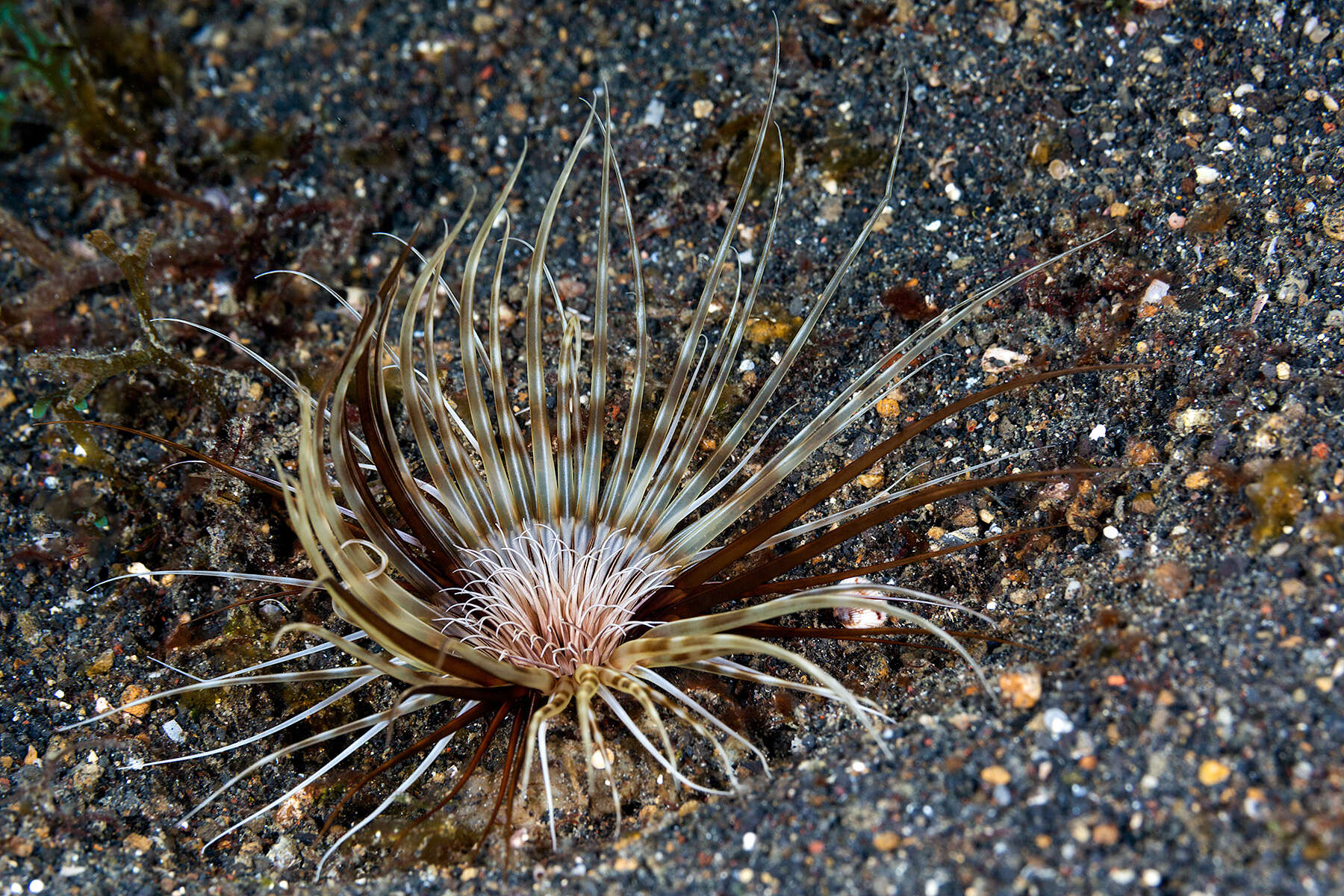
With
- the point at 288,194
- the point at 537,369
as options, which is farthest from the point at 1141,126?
the point at 288,194

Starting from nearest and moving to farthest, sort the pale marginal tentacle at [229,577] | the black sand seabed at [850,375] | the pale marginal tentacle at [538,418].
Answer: the black sand seabed at [850,375]
the pale marginal tentacle at [229,577]
the pale marginal tentacle at [538,418]

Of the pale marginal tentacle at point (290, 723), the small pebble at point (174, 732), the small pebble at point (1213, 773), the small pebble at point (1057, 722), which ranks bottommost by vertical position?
the small pebble at point (1213, 773)

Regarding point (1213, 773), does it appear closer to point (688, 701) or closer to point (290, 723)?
point (688, 701)

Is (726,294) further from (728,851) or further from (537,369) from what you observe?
(728,851)

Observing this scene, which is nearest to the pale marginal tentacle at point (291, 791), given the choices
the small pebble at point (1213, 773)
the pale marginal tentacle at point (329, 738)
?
the pale marginal tentacle at point (329, 738)

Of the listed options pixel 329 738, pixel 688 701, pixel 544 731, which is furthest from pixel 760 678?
pixel 329 738

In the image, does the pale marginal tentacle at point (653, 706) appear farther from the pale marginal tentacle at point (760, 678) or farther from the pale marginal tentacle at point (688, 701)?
the pale marginal tentacle at point (760, 678)

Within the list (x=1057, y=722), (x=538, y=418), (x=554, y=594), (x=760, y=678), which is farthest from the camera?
(x=538, y=418)
